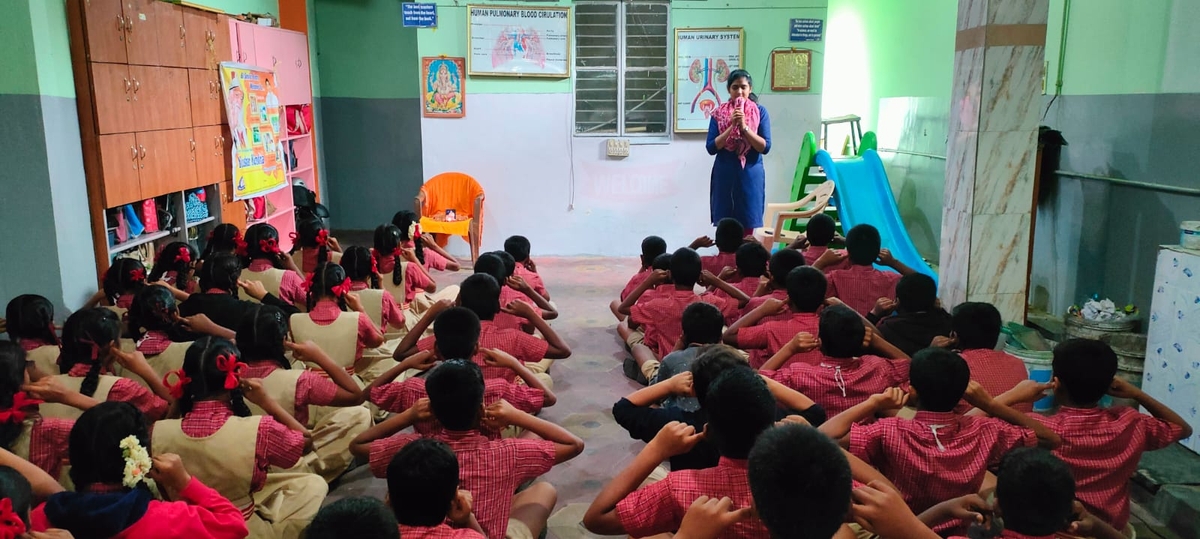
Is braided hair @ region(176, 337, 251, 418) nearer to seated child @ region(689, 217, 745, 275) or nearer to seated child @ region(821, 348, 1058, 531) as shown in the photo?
seated child @ region(821, 348, 1058, 531)

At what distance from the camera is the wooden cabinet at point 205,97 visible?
6.00 meters

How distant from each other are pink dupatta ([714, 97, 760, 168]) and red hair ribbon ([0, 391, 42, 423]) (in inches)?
190

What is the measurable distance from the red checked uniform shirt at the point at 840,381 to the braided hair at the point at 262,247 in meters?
3.03

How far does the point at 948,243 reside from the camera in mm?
4598

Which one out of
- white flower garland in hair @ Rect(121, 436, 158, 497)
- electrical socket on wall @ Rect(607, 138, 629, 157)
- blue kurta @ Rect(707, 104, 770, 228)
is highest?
electrical socket on wall @ Rect(607, 138, 629, 157)

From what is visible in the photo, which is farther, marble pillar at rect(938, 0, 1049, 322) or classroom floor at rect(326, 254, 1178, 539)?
marble pillar at rect(938, 0, 1049, 322)

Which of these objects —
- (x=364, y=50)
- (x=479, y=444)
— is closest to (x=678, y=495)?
(x=479, y=444)

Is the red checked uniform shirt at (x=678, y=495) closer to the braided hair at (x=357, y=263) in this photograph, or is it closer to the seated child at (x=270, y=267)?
the braided hair at (x=357, y=263)

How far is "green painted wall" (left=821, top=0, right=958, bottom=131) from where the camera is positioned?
6500mm

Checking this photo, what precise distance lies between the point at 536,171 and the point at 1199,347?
5.68 m

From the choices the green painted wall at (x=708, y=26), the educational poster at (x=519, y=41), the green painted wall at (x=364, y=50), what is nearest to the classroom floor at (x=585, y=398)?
the green painted wall at (x=708, y=26)

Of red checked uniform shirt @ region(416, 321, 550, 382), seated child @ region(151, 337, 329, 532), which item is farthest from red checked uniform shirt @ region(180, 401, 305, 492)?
red checked uniform shirt @ region(416, 321, 550, 382)

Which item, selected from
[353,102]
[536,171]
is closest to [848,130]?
[536,171]

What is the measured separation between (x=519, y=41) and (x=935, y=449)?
6.24m
